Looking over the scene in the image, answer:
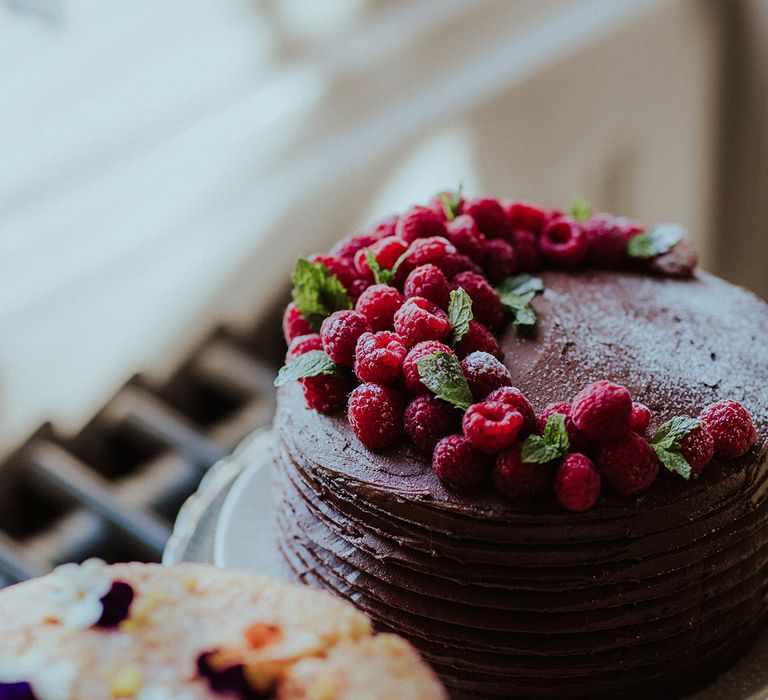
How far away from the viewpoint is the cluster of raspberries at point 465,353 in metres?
0.99

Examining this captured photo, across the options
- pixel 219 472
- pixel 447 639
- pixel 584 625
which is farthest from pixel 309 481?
pixel 219 472

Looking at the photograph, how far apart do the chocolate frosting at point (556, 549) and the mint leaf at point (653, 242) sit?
21 centimetres

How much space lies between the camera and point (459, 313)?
1131mm

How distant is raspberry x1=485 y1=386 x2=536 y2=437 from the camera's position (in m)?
1.02

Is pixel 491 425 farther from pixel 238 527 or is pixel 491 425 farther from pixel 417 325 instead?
pixel 238 527

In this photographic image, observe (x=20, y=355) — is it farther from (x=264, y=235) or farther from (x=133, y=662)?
(x=133, y=662)

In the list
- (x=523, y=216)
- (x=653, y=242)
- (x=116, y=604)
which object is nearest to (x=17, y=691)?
(x=116, y=604)

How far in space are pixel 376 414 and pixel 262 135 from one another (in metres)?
1.22

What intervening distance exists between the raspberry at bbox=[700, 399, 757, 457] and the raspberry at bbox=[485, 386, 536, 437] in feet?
0.64

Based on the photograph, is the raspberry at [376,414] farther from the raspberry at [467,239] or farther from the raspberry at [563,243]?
the raspberry at [563,243]

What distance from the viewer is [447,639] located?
3.48 feet

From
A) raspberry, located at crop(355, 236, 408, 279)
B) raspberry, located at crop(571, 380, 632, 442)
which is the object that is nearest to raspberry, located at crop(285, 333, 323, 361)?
raspberry, located at crop(355, 236, 408, 279)

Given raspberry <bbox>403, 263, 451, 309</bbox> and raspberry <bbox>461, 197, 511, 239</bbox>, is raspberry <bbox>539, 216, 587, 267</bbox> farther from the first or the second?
raspberry <bbox>403, 263, 451, 309</bbox>

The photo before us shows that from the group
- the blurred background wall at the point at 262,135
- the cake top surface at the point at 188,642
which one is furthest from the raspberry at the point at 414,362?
the blurred background wall at the point at 262,135
